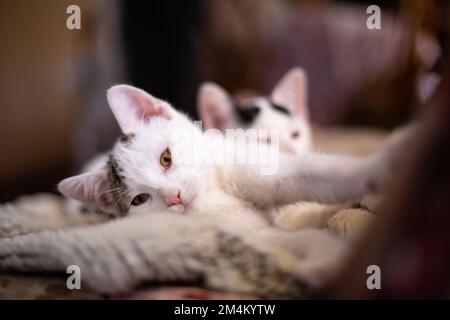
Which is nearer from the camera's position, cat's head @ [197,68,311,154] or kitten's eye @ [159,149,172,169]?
kitten's eye @ [159,149,172,169]

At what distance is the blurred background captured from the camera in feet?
8.42

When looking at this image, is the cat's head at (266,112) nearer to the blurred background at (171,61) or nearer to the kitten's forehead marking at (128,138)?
the kitten's forehead marking at (128,138)

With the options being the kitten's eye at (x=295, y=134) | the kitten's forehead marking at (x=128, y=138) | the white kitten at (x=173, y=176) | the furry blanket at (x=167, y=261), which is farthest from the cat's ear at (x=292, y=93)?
the furry blanket at (x=167, y=261)

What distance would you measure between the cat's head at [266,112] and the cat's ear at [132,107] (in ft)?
1.08

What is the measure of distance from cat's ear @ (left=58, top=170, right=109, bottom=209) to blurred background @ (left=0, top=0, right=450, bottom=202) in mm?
1238

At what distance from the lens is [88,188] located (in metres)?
1.01

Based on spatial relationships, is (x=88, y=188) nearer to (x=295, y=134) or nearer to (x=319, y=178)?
(x=319, y=178)

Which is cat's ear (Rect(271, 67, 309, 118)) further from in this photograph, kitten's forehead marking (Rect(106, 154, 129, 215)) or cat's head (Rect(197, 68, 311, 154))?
kitten's forehead marking (Rect(106, 154, 129, 215))

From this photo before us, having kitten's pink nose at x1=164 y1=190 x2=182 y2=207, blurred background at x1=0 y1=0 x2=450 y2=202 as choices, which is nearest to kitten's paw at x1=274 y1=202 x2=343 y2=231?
kitten's pink nose at x1=164 y1=190 x2=182 y2=207

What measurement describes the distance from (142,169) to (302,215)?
38cm

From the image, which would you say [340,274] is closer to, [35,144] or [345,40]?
[345,40]

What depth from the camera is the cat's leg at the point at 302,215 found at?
880 millimetres

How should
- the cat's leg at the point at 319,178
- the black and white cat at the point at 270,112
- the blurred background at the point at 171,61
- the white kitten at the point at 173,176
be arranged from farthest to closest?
1. the blurred background at the point at 171,61
2. the black and white cat at the point at 270,112
3. the white kitten at the point at 173,176
4. the cat's leg at the point at 319,178
